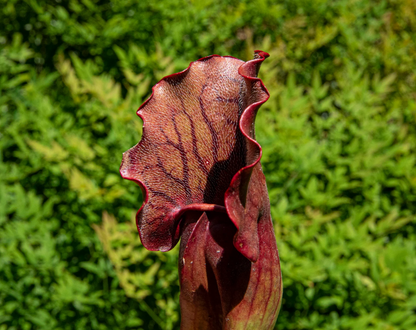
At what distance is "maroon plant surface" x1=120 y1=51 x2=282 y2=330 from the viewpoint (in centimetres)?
57

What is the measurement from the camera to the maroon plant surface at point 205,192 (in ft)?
1.88

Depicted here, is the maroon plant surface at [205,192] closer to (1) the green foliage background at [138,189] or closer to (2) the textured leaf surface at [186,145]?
(2) the textured leaf surface at [186,145]

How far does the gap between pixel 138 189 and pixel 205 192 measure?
2.30ft

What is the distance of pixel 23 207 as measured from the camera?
1.39 m

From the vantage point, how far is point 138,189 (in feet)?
4.32

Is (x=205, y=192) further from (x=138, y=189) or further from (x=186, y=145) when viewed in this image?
(x=138, y=189)

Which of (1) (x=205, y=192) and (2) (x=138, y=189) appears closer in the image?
(1) (x=205, y=192)

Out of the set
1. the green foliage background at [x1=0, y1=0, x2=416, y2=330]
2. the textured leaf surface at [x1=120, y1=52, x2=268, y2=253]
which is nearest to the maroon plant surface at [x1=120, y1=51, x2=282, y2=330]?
the textured leaf surface at [x1=120, y1=52, x2=268, y2=253]

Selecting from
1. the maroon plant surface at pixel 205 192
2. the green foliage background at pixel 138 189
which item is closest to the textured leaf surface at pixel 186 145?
the maroon plant surface at pixel 205 192

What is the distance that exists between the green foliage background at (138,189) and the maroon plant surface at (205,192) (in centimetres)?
66

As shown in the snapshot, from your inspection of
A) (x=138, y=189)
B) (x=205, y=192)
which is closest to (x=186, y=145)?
(x=205, y=192)

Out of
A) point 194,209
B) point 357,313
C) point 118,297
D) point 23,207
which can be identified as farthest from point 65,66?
point 357,313

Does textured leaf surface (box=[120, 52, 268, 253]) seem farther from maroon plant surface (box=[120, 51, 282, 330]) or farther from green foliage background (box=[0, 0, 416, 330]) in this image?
green foliage background (box=[0, 0, 416, 330])

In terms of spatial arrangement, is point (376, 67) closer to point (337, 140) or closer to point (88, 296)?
point (337, 140)
